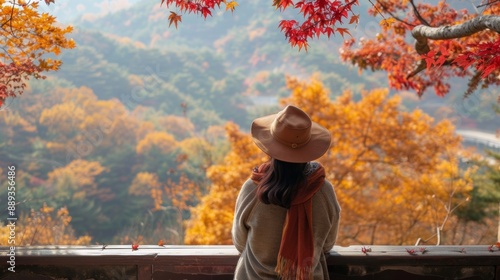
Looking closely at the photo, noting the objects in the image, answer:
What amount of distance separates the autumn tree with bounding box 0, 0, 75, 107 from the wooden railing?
3.16ft

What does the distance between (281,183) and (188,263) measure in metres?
0.65

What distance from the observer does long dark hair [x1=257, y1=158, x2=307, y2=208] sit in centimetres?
174

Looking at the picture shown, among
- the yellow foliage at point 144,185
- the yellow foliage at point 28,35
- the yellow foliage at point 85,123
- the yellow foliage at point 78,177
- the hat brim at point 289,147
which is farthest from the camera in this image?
the yellow foliage at point 85,123

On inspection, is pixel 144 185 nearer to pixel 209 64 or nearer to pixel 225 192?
pixel 209 64

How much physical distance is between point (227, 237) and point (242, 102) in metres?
18.9

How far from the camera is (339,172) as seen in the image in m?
8.84

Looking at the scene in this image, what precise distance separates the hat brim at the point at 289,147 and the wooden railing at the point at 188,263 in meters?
0.59

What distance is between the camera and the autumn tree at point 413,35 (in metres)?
2.22

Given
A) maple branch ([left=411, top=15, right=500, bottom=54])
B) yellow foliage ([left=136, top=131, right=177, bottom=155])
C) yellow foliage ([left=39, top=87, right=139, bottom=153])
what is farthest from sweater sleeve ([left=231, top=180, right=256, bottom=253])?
yellow foliage ([left=136, top=131, right=177, bottom=155])

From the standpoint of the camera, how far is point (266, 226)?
1.83 m

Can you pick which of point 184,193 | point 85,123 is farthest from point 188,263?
point 85,123

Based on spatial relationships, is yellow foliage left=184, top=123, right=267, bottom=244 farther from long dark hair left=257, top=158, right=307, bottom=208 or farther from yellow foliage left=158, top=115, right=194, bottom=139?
yellow foliage left=158, top=115, right=194, bottom=139

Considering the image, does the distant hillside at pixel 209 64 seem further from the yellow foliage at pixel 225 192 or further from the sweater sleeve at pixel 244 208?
the sweater sleeve at pixel 244 208

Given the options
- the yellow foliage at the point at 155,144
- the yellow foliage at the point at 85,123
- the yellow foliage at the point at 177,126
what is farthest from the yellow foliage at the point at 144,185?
the yellow foliage at the point at 177,126
